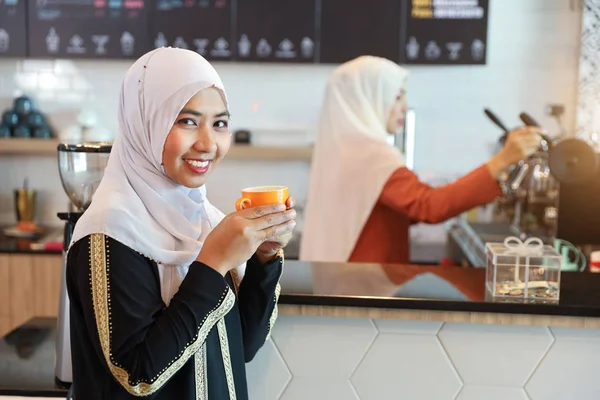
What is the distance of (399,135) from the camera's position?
3.48 m

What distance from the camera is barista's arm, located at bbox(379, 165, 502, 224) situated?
199 cm

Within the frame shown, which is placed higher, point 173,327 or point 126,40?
point 126,40

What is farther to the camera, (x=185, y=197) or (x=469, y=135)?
(x=469, y=135)

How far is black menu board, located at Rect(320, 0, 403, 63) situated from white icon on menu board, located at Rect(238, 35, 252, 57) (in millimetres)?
344

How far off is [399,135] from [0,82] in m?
1.97

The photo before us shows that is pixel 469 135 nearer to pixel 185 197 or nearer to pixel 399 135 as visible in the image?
pixel 399 135

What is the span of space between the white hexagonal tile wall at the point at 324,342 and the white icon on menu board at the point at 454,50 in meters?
2.24

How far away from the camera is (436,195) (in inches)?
80.7

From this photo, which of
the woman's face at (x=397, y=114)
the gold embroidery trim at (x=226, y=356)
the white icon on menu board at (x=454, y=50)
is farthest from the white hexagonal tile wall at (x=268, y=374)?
the white icon on menu board at (x=454, y=50)

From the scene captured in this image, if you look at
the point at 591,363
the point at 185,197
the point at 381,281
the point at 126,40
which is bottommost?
the point at 591,363

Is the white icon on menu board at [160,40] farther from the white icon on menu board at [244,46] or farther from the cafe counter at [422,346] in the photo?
the cafe counter at [422,346]

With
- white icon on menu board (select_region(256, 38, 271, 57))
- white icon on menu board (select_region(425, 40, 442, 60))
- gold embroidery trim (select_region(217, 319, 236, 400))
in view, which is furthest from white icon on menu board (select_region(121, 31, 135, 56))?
gold embroidery trim (select_region(217, 319, 236, 400))

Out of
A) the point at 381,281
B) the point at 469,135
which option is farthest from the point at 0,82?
the point at 381,281

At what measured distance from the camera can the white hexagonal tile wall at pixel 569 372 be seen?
136cm
